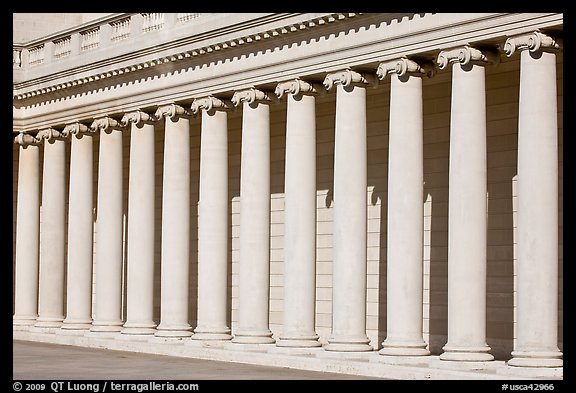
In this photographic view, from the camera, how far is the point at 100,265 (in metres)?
80.6

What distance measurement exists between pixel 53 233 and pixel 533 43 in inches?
1944

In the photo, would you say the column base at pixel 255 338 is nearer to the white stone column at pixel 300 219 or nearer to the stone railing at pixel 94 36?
the white stone column at pixel 300 219

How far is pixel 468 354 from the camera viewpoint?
5022 cm

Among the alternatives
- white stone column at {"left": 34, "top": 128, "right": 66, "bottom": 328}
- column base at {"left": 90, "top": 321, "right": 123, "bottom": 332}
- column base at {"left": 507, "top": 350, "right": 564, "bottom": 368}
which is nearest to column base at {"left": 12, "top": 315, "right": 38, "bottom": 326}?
white stone column at {"left": 34, "top": 128, "right": 66, "bottom": 328}

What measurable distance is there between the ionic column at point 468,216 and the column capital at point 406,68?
11.0ft

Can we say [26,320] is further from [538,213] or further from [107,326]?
[538,213]

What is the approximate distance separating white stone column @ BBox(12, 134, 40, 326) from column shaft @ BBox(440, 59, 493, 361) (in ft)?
155

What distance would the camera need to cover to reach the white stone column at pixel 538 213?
154 ft

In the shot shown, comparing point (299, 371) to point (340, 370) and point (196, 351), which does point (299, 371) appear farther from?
point (196, 351)

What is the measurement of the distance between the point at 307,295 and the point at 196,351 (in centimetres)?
964

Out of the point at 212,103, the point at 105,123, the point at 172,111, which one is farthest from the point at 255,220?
the point at 105,123

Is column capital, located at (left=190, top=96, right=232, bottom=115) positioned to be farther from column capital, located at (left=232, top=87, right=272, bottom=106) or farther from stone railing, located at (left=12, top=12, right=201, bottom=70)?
stone railing, located at (left=12, top=12, right=201, bottom=70)

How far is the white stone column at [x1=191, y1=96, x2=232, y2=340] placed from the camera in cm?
7025
